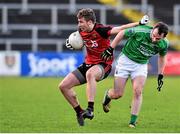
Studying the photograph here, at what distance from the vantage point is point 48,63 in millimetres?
32281

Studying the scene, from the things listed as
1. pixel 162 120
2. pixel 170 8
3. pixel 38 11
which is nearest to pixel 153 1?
pixel 170 8

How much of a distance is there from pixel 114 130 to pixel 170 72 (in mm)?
21098

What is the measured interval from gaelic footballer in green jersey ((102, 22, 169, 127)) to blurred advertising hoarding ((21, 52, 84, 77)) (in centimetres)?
1950

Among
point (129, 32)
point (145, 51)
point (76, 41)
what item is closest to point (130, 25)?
point (129, 32)

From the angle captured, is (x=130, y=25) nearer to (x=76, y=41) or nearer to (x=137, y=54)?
(x=137, y=54)

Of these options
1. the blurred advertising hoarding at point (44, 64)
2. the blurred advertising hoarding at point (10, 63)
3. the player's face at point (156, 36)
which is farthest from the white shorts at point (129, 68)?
the blurred advertising hoarding at point (10, 63)

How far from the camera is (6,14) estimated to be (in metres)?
36.0

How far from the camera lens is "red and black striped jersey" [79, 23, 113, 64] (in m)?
12.0

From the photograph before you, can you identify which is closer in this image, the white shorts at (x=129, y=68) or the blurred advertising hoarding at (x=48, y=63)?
the white shorts at (x=129, y=68)

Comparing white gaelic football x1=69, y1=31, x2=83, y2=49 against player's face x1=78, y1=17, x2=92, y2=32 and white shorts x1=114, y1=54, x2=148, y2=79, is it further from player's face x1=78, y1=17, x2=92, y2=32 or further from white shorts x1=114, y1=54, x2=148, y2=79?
white shorts x1=114, y1=54, x2=148, y2=79

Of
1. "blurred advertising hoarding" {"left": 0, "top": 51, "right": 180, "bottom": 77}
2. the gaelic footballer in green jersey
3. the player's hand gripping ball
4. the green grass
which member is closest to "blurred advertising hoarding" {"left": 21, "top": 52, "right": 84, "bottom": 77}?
"blurred advertising hoarding" {"left": 0, "top": 51, "right": 180, "bottom": 77}

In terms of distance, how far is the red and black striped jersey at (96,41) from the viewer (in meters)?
12.0

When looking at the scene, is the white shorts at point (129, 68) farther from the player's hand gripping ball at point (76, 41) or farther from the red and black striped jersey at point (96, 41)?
the player's hand gripping ball at point (76, 41)

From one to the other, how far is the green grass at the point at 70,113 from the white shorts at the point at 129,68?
0.89 meters
